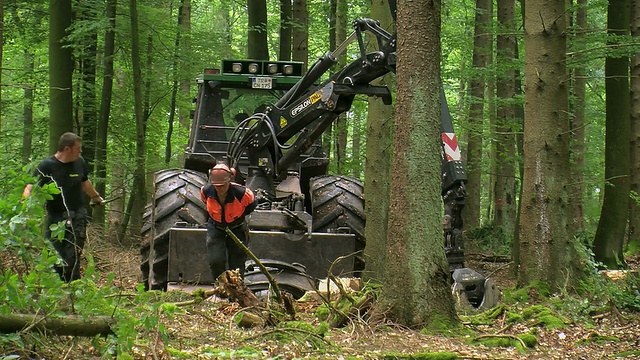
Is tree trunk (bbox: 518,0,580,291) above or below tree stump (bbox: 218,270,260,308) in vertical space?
above

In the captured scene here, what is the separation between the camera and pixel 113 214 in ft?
68.7

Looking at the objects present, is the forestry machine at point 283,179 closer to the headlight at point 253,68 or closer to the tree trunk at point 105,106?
the headlight at point 253,68

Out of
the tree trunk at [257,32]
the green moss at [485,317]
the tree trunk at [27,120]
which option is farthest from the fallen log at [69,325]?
the tree trunk at [27,120]

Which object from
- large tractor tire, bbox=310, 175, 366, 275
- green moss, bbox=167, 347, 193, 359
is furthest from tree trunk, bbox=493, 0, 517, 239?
green moss, bbox=167, 347, 193, 359

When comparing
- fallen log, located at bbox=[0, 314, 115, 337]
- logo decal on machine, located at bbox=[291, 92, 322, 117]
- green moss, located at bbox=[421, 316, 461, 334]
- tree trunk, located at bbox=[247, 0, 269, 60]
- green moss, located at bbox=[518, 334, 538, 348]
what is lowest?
green moss, located at bbox=[518, 334, 538, 348]

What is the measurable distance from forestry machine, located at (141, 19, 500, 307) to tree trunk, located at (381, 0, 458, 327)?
155 centimetres

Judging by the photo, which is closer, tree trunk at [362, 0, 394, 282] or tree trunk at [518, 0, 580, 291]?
tree trunk at [518, 0, 580, 291]

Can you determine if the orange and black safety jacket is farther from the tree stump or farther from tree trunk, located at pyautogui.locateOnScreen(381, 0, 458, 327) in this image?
tree trunk, located at pyautogui.locateOnScreen(381, 0, 458, 327)

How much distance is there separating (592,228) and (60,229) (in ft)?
66.8

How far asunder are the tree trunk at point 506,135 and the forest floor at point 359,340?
26.0 ft

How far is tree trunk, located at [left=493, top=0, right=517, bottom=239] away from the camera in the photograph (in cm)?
1538

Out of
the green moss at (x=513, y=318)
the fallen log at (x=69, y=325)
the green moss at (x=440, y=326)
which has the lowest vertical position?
the green moss at (x=513, y=318)

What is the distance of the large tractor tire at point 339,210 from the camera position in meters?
9.67

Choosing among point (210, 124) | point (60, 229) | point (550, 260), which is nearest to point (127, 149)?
point (210, 124)
